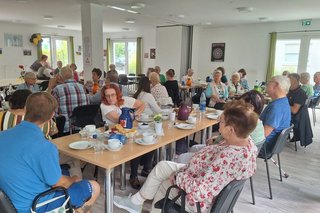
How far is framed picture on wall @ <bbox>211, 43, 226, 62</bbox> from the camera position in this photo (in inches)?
372

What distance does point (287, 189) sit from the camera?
2787mm

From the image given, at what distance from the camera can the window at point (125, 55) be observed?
11987 mm

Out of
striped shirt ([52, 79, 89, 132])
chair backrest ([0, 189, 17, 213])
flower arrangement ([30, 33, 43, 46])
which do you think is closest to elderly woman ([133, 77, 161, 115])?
striped shirt ([52, 79, 89, 132])

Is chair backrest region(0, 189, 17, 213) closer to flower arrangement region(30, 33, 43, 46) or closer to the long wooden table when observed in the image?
the long wooden table

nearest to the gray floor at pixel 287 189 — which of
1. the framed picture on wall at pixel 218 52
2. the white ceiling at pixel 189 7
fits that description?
the white ceiling at pixel 189 7

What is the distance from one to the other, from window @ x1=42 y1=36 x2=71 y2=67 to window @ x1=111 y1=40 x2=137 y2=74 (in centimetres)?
224

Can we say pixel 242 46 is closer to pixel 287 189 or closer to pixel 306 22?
pixel 306 22

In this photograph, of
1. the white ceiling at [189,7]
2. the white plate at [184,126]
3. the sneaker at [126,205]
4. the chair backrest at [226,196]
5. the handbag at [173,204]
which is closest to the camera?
the chair backrest at [226,196]

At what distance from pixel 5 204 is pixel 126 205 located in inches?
46.1

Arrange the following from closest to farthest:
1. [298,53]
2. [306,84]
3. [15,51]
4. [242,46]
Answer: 1. [306,84]
2. [298,53]
3. [242,46]
4. [15,51]

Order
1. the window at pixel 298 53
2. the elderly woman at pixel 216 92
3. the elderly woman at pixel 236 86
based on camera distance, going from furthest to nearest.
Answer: the window at pixel 298 53
the elderly woman at pixel 236 86
the elderly woman at pixel 216 92

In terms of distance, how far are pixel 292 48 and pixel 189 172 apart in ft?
25.7

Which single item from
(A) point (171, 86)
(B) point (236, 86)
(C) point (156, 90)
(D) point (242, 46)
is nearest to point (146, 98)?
(C) point (156, 90)

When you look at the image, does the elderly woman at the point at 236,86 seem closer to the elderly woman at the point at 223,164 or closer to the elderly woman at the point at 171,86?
the elderly woman at the point at 171,86
